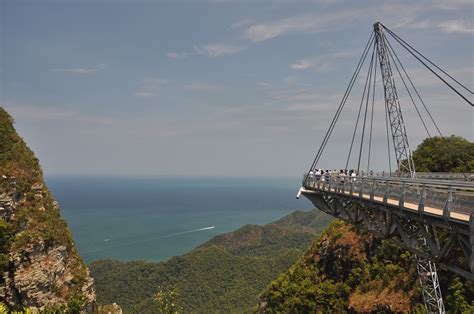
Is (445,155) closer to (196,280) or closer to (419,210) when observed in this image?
(419,210)

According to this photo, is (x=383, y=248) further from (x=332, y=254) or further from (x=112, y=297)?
(x=112, y=297)

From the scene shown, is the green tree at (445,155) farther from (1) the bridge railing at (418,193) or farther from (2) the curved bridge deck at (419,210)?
(1) the bridge railing at (418,193)

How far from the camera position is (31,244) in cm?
3662

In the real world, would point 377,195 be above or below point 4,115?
below

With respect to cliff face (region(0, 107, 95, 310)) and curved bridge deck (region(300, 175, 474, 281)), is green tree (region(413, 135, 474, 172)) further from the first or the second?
cliff face (region(0, 107, 95, 310))

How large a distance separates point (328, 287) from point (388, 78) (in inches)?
1008

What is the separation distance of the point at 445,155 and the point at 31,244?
51573mm

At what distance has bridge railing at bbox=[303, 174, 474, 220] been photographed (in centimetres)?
974

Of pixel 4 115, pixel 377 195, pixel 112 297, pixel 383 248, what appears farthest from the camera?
pixel 112 297

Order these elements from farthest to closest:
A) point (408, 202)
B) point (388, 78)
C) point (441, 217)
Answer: point (388, 78)
point (408, 202)
point (441, 217)

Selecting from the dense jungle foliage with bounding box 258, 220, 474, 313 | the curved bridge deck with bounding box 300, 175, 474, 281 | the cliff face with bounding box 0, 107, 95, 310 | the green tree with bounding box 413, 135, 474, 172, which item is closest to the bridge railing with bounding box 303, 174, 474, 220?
the curved bridge deck with bounding box 300, 175, 474, 281

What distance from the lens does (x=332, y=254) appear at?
43188 millimetres

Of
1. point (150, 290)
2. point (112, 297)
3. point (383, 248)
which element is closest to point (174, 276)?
point (150, 290)

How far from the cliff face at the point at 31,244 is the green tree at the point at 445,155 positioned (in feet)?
148
